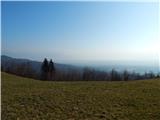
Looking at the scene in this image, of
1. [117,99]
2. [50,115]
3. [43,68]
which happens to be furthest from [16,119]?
[43,68]

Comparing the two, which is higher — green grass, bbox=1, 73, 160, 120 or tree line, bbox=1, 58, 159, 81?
tree line, bbox=1, 58, 159, 81

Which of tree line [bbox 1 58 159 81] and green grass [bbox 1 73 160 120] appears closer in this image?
green grass [bbox 1 73 160 120]

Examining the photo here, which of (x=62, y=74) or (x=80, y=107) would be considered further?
(x=62, y=74)

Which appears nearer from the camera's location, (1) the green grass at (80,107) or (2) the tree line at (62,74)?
(1) the green grass at (80,107)

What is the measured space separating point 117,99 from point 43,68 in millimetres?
51895

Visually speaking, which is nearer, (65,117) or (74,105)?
(65,117)

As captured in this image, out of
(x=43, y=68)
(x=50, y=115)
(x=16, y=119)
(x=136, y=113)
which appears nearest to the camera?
(x=16, y=119)

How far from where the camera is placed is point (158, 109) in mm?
12102

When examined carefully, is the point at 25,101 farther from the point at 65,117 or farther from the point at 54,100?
the point at 65,117

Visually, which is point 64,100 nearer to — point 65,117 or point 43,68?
point 65,117

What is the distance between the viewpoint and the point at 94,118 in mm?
10289

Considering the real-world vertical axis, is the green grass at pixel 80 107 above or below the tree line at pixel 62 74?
below

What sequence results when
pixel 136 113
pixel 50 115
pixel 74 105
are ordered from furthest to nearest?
pixel 74 105, pixel 136 113, pixel 50 115

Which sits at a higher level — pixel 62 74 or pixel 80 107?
pixel 62 74
